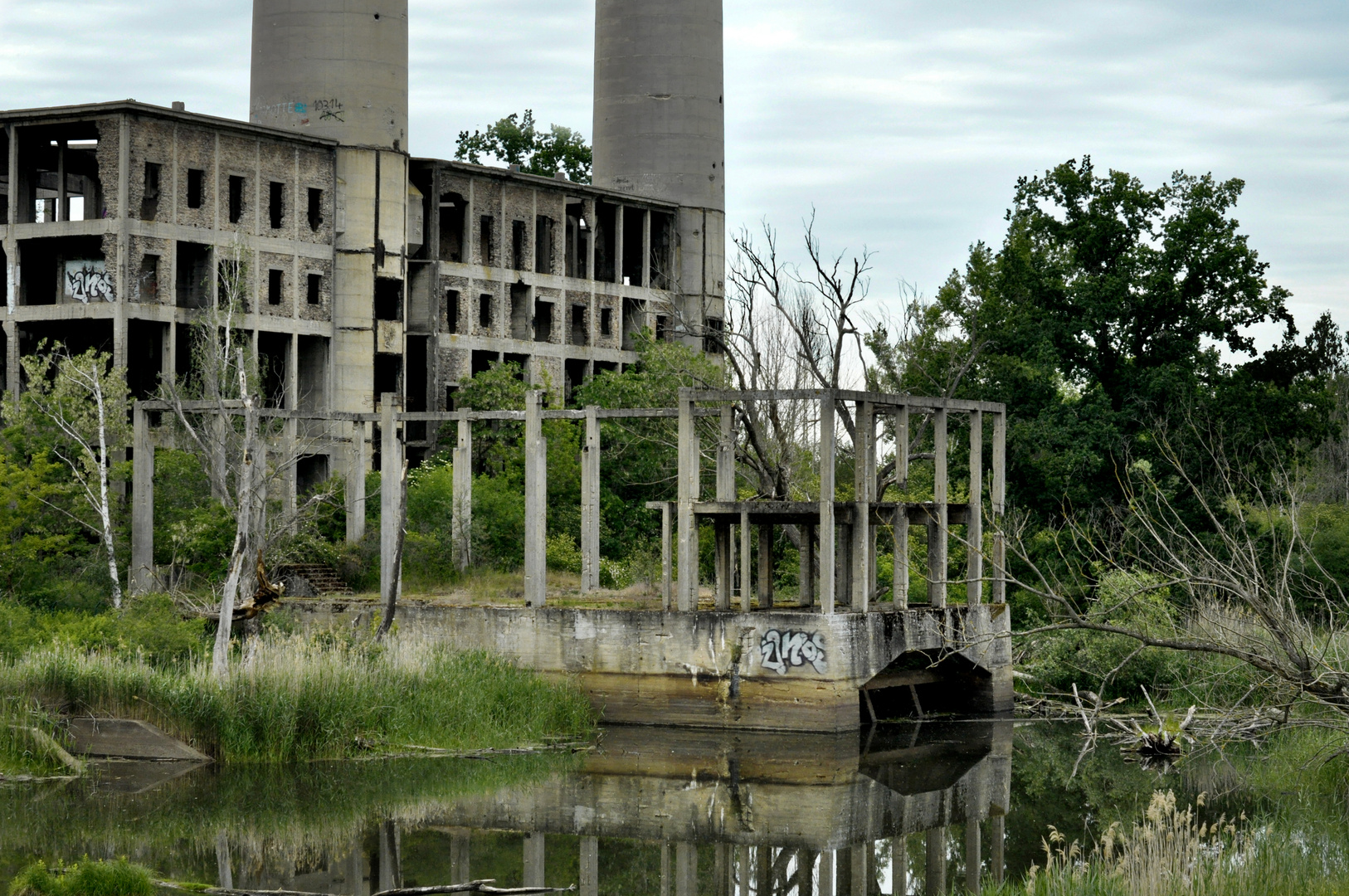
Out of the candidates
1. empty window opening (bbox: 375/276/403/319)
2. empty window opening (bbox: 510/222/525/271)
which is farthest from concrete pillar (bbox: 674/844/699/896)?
empty window opening (bbox: 510/222/525/271)

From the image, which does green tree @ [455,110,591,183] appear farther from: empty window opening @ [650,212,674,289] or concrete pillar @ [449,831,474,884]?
concrete pillar @ [449,831,474,884]

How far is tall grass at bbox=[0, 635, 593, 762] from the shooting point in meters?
24.0

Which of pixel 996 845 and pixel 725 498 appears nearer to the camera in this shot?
pixel 996 845

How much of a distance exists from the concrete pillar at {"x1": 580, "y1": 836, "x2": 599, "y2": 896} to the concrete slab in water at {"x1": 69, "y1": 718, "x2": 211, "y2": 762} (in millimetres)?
6915

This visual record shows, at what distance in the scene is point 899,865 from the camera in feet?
62.7

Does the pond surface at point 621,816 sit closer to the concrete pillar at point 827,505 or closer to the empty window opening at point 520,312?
the concrete pillar at point 827,505

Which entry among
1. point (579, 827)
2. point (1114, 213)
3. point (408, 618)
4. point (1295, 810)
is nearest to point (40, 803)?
point (579, 827)

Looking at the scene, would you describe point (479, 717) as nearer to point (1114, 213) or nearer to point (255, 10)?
point (1114, 213)

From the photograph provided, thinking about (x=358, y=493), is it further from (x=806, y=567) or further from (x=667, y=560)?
(x=806, y=567)

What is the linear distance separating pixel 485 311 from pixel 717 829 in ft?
120

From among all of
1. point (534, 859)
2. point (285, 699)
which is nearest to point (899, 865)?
point (534, 859)

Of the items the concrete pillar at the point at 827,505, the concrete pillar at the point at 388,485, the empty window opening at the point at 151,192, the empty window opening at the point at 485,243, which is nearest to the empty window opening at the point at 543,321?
the empty window opening at the point at 485,243

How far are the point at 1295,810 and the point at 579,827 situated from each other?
8.48 metres

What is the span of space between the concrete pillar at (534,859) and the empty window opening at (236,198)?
1210 inches
